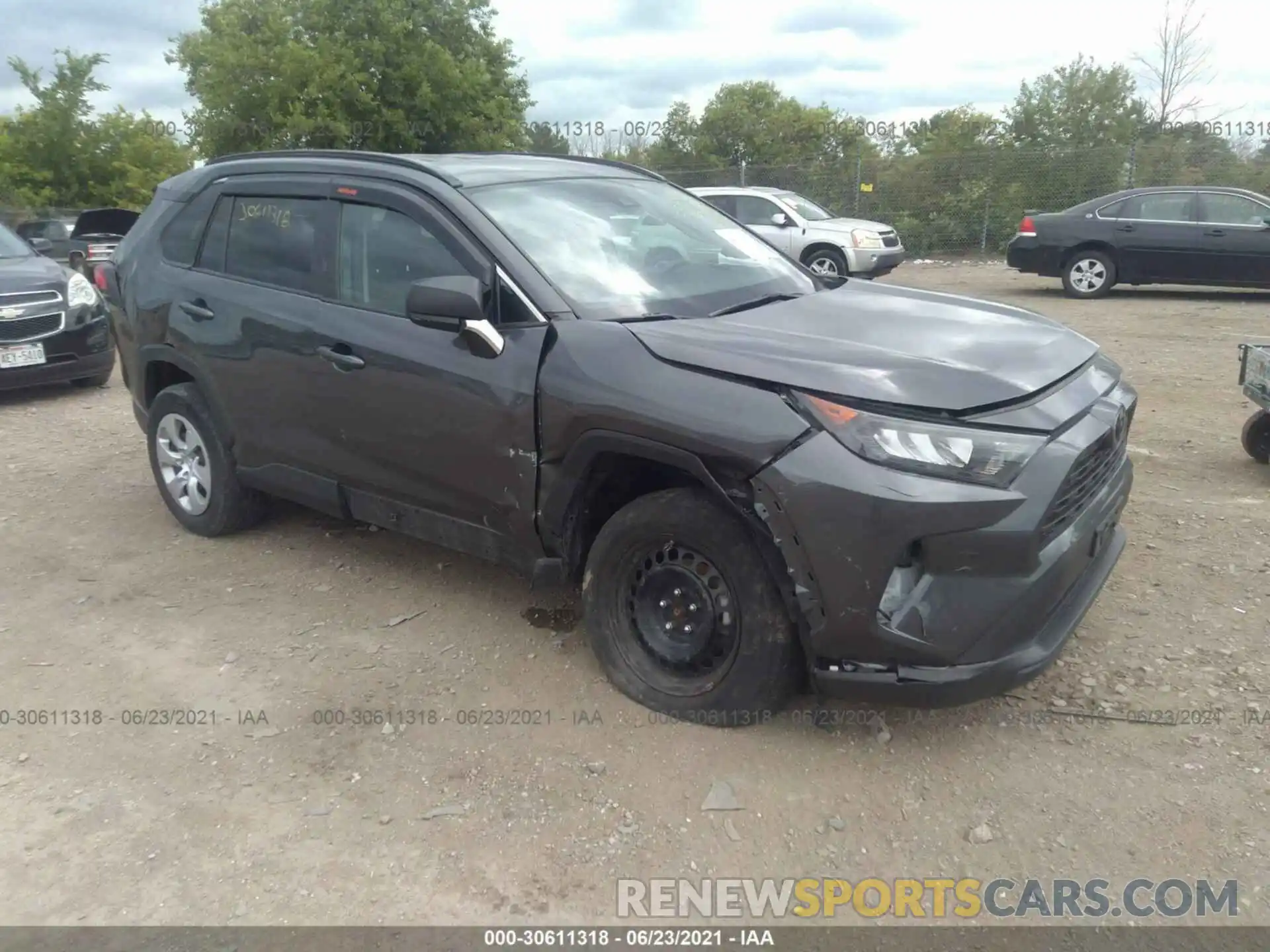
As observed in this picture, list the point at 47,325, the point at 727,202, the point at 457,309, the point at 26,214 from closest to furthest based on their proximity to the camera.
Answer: the point at 457,309 < the point at 47,325 < the point at 727,202 < the point at 26,214

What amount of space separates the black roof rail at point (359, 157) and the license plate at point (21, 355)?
4.20 metres

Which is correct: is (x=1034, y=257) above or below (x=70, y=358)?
above

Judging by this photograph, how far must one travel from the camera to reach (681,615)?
3.35 meters

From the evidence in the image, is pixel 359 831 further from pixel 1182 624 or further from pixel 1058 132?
pixel 1058 132

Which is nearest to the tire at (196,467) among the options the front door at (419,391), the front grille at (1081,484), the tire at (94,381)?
the front door at (419,391)

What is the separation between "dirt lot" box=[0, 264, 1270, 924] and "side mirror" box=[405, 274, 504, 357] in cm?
123

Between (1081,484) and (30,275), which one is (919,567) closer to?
(1081,484)

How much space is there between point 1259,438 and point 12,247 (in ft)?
32.1

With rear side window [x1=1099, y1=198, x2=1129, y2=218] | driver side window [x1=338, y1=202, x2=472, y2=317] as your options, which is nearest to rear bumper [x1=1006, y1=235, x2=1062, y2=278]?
rear side window [x1=1099, y1=198, x2=1129, y2=218]

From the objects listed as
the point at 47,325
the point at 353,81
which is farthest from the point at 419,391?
the point at 353,81

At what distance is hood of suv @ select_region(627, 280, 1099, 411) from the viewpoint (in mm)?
2934

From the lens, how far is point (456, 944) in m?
2.54

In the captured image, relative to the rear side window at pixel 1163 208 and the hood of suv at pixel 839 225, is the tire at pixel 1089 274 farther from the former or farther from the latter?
the hood of suv at pixel 839 225

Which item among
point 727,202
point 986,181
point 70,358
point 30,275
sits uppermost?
point 986,181
